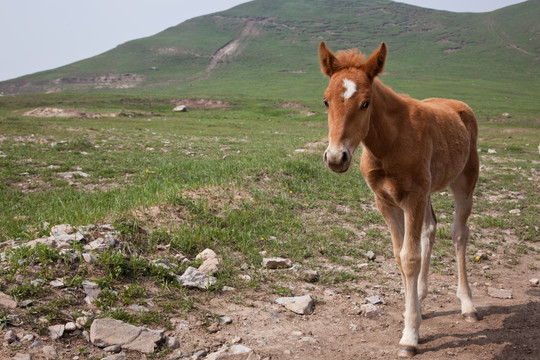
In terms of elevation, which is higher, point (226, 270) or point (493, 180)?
point (226, 270)

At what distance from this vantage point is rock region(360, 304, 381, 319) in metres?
5.32

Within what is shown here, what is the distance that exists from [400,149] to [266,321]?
2615 millimetres

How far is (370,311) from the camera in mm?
5344

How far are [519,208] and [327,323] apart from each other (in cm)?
797

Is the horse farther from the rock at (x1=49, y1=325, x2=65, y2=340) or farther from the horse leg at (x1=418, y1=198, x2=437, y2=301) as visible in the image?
the rock at (x1=49, y1=325, x2=65, y2=340)

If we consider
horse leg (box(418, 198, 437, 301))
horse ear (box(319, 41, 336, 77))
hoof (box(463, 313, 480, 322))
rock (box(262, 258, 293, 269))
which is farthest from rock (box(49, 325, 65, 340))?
hoof (box(463, 313, 480, 322))

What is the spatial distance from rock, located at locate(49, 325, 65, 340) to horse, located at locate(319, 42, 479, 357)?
3179mm

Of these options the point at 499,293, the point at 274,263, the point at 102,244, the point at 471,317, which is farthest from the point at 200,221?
the point at 499,293

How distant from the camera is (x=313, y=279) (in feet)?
20.2

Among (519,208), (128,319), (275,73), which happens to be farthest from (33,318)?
(275,73)

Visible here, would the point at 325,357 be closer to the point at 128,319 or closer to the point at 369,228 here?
the point at 128,319

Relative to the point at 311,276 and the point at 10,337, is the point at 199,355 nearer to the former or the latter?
the point at 10,337

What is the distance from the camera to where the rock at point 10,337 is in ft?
12.5

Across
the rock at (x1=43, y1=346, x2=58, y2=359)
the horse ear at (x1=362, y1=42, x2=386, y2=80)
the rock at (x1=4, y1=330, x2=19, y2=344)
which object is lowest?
the rock at (x1=43, y1=346, x2=58, y2=359)
